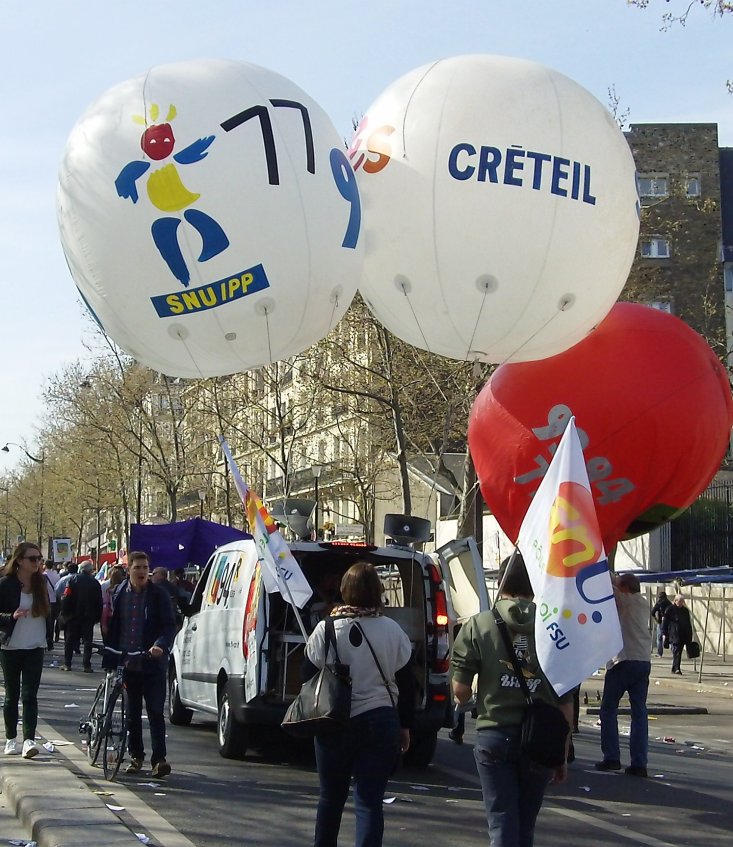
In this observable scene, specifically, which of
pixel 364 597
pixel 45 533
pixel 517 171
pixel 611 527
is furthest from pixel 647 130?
pixel 45 533

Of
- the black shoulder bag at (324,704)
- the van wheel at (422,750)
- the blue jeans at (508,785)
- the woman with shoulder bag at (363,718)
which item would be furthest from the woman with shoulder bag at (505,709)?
the van wheel at (422,750)

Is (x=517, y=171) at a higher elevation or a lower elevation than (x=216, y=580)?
higher

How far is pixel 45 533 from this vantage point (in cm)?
10619

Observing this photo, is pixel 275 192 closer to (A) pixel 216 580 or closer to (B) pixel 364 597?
(B) pixel 364 597

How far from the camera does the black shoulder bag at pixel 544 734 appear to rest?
5969 millimetres

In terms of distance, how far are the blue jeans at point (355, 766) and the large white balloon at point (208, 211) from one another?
359 cm

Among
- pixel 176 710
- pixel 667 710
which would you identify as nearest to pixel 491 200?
pixel 176 710

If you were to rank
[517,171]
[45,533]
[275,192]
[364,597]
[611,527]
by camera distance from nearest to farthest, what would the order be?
[364,597], [275,192], [517,171], [611,527], [45,533]

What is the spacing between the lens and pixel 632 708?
11.4 metres

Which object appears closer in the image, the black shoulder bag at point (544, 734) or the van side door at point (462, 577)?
the black shoulder bag at point (544, 734)

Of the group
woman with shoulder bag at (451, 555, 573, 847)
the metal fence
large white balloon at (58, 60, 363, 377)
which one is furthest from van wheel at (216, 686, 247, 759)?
the metal fence

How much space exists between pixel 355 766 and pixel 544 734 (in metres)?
1.04

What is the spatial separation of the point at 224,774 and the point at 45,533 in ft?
325

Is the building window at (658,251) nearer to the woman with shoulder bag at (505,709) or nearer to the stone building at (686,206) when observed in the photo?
the stone building at (686,206)
